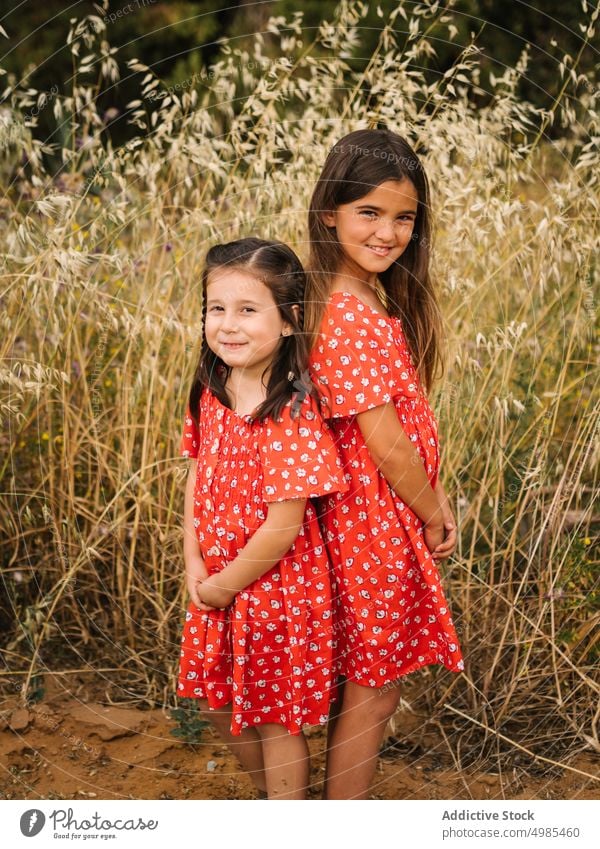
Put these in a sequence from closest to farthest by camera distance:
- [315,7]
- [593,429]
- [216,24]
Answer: [593,429], [315,7], [216,24]

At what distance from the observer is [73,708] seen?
220 cm

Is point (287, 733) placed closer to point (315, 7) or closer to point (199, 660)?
point (199, 660)

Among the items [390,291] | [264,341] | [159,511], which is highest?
[390,291]

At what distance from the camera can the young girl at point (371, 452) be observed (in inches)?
61.6

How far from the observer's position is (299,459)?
4.91ft

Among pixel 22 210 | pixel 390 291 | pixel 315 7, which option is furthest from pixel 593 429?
pixel 315 7

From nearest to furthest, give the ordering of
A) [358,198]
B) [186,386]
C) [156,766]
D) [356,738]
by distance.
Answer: [358,198] < [356,738] < [156,766] < [186,386]

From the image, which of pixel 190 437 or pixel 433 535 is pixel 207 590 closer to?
pixel 190 437

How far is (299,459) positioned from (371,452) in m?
0.15

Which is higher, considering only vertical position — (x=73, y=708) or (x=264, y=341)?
(x=264, y=341)

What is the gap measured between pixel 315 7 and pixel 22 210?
358 centimetres

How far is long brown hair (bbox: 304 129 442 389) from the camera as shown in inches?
62.7

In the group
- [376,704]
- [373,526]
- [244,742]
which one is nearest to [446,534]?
[373,526]

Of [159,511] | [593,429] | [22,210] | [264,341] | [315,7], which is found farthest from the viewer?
[315,7]
